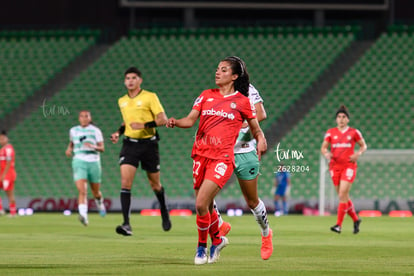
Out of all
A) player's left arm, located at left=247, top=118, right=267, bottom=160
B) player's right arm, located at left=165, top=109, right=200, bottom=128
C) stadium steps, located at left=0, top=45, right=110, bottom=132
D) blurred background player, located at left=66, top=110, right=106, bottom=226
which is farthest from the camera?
stadium steps, located at left=0, top=45, right=110, bottom=132

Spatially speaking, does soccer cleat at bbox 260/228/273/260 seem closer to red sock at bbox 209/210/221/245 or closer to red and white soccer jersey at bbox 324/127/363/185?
red sock at bbox 209/210/221/245

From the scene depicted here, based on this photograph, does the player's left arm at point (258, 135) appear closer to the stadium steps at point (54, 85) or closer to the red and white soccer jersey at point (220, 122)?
the red and white soccer jersey at point (220, 122)

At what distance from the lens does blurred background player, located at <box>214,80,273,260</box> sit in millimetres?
9289

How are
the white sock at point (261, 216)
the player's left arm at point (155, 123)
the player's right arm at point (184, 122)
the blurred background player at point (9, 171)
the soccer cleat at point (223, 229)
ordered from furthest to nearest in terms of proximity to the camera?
the blurred background player at point (9, 171) → the player's left arm at point (155, 123) → the soccer cleat at point (223, 229) → the white sock at point (261, 216) → the player's right arm at point (184, 122)

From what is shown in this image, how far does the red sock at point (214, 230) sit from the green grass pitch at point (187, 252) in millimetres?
227

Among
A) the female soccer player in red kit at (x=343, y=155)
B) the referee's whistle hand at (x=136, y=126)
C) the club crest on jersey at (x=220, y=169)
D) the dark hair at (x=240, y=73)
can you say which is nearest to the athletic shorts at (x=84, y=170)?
the female soccer player in red kit at (x=343, y=155)

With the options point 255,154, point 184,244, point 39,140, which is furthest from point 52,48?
point 255,154

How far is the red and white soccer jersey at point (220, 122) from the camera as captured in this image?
28.6 feet

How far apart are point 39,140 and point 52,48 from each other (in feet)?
15.7

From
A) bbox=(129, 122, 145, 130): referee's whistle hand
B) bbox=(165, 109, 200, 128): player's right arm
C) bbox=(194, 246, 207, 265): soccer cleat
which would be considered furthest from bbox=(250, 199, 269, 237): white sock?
bbox=(129, 122, 145, 130): referee's whistle hand

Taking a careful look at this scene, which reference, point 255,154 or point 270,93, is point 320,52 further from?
point 255,154

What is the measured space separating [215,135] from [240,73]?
2.54ft

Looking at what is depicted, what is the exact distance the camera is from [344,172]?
617 inches

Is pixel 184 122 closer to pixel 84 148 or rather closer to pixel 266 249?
pixel 266 249
